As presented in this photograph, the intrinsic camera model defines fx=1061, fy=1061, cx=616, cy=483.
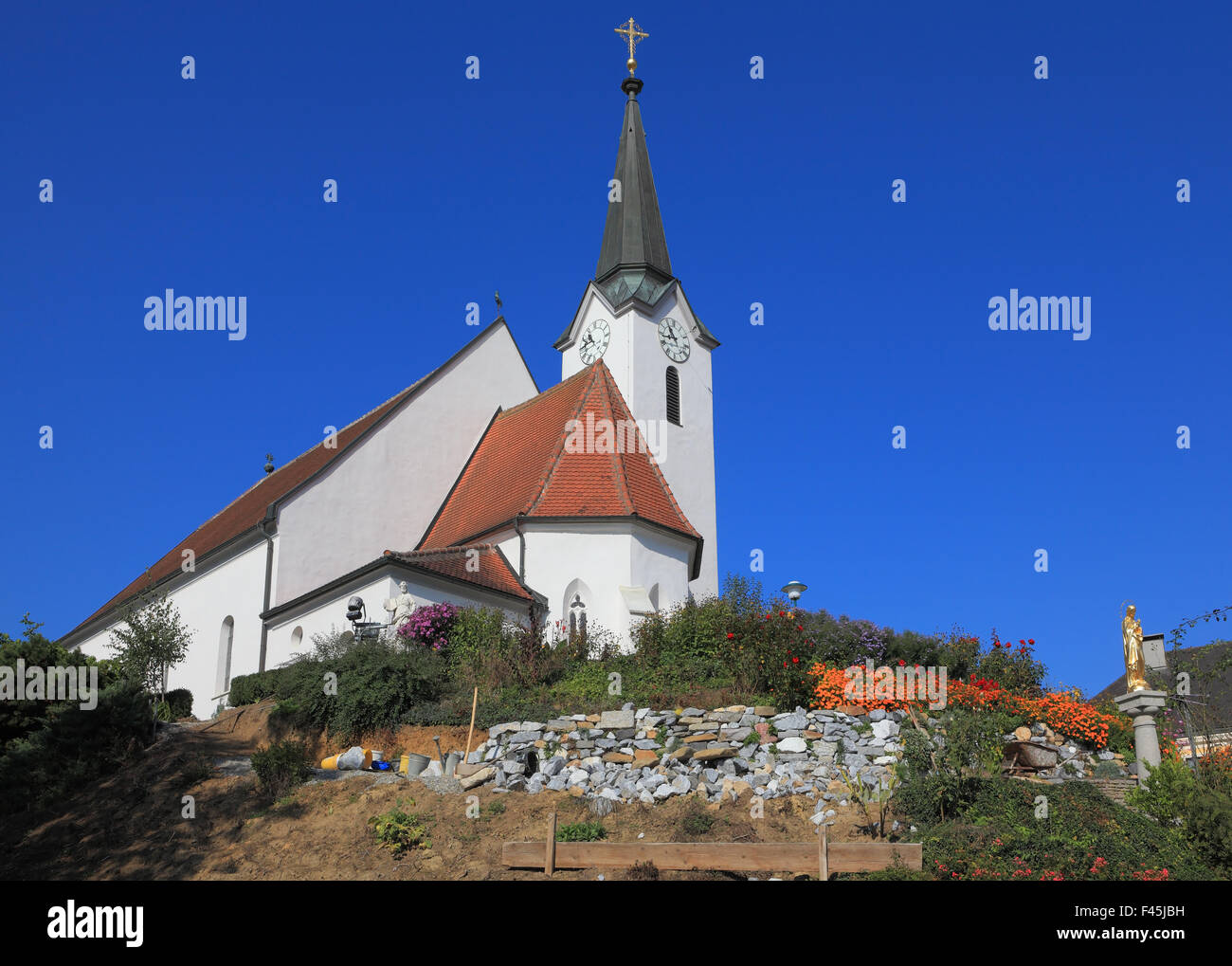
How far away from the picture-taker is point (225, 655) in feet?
97.2

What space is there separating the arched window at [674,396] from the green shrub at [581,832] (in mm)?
23593

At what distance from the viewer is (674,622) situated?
22250 mm

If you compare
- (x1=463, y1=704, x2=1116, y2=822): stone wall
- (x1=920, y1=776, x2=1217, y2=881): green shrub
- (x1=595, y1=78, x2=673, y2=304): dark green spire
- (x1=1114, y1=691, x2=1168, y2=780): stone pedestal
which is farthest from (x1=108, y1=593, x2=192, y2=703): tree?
(x1=1114, y1=691, x2=1168, y2=780): stone pedestal

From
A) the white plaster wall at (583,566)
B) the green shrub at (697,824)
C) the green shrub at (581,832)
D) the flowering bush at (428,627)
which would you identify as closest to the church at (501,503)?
the white plaster wall at (583,566)

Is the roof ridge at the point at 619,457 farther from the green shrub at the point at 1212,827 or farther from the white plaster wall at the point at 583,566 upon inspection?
the green shrub at the point at 1212,827

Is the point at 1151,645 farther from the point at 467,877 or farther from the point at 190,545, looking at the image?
the point at 190,545

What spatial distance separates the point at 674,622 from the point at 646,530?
5012mm

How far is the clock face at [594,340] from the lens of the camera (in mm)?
37562

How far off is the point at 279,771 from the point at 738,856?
7981 mm

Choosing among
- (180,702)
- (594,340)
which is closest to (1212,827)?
(180,702)

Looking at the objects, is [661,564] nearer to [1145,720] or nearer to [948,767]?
[1145,720]

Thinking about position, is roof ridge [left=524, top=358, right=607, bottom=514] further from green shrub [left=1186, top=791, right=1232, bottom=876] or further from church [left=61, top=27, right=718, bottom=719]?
green shrub [left=1186, top=791, right=1232, bottom=876]

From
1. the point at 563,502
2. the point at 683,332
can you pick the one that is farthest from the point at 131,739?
the point at 683,332

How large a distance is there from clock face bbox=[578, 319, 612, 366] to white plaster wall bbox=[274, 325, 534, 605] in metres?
3.12
